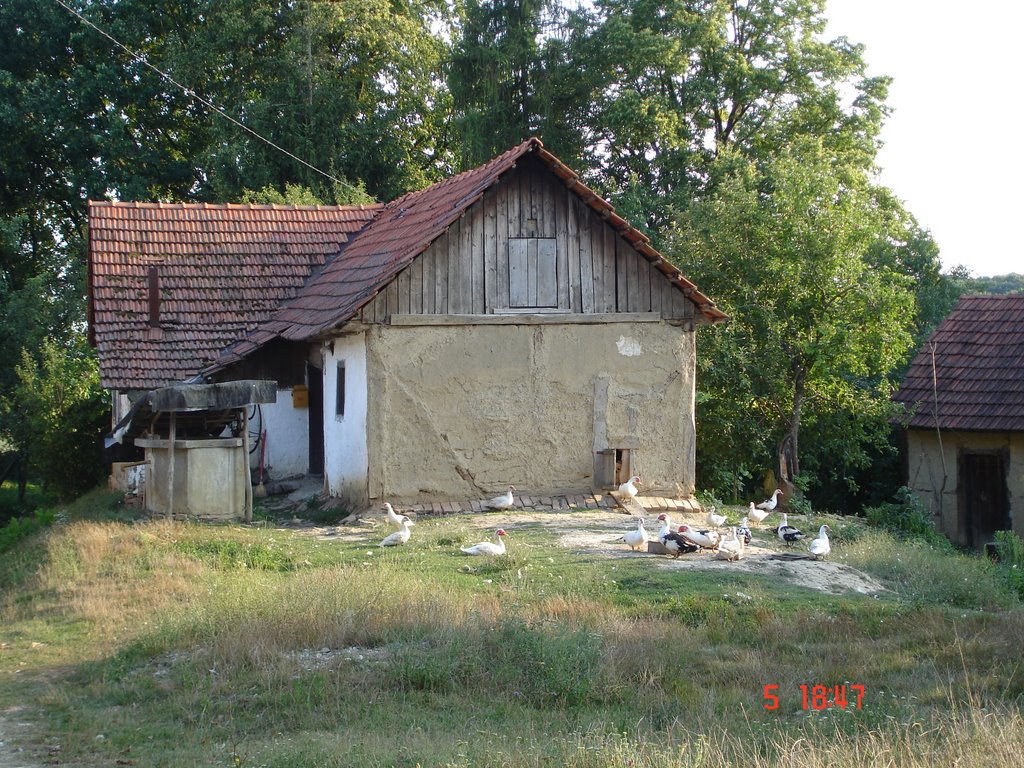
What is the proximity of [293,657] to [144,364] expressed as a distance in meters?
11.5

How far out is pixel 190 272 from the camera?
69.6ft

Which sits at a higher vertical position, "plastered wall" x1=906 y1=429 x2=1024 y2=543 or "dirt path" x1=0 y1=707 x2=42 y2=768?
"plastered wall" x1=906 y1=429 x2=1024 y2=543

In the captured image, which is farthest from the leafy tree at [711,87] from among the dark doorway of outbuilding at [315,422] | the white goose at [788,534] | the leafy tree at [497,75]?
the white goose at [788,534]

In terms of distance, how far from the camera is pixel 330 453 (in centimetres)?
1838

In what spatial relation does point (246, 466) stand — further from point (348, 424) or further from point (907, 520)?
point (907, 520)

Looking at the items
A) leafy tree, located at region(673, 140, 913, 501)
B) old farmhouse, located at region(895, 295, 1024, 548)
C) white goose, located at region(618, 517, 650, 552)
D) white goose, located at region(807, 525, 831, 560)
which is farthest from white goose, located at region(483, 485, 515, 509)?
old farmhouse, located at region(895, 295, 1024, 548)

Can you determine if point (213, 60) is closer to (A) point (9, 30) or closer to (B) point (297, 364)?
(A) point (9, 30)

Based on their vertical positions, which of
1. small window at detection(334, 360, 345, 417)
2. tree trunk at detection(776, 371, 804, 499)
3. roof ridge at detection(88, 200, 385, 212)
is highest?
roof ridge at detection(88, 200, 385, 212)

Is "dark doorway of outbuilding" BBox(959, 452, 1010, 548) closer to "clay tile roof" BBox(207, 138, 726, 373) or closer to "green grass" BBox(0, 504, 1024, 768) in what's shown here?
"clay tile roof" BBox(207, 138, 726, 373)

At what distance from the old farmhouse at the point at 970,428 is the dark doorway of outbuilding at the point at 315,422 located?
11081mm

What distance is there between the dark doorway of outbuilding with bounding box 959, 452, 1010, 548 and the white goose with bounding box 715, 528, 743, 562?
1028 centimetres

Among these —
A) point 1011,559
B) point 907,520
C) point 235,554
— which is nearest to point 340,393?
point 235,554

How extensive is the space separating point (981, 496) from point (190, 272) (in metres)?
15.6

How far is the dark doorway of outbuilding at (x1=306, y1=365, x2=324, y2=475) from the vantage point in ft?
66.6
